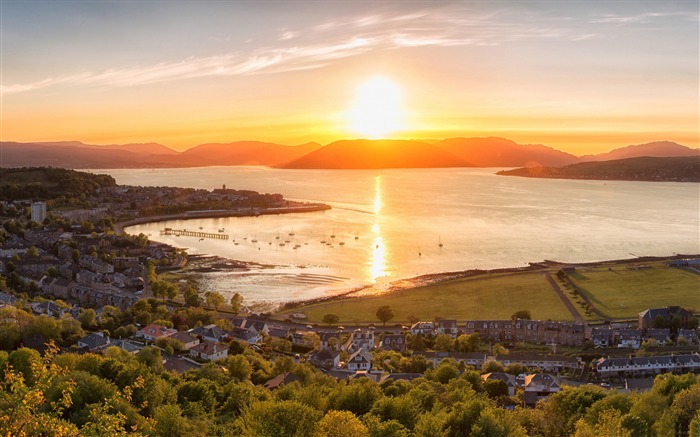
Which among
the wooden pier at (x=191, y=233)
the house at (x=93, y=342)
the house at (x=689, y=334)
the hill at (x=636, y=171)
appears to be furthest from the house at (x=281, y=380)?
the hill at (x=636, y=171)

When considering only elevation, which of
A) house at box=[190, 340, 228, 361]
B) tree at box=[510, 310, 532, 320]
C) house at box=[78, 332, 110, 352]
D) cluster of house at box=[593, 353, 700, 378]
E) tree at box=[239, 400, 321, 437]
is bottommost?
cluster of house at box=[593, 353, 700, 378]

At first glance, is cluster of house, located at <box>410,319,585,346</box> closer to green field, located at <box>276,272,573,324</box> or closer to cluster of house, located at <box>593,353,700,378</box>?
green field, located at <box>276,272,573,324</box>

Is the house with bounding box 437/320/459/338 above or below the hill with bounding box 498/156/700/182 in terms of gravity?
below

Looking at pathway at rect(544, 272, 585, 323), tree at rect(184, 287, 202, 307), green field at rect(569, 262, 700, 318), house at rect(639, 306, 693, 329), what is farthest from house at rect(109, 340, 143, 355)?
green field at rect(569, 262, 700, 318)

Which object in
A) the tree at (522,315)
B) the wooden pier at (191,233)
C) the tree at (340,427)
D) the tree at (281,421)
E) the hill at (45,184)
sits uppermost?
the hill at (45,184)

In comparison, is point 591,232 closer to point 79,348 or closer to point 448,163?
point 79,348

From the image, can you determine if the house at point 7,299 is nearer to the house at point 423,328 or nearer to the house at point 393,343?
the house at point 393,343

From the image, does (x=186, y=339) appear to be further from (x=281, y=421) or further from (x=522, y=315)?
(x=522, y=315)
